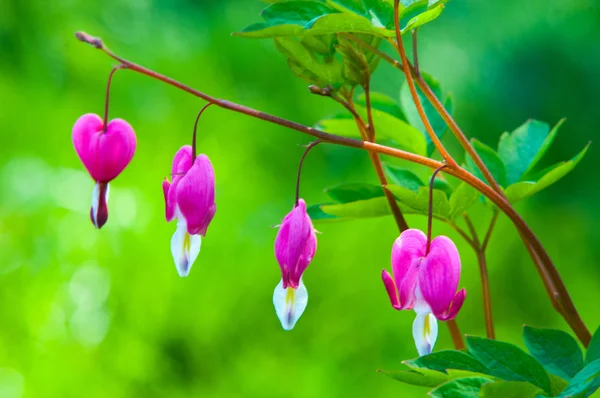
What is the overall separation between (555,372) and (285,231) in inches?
11.3

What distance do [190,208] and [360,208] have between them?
166 mm

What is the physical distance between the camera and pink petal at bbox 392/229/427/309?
728 millimetres

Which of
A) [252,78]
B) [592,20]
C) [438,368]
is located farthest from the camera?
[592,20]

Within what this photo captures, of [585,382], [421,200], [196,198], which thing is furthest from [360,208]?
[585,382]

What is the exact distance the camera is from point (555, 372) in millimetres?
759

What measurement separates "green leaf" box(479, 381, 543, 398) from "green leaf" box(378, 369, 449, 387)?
0.06 m

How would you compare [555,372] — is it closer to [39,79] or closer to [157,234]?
[157,234]

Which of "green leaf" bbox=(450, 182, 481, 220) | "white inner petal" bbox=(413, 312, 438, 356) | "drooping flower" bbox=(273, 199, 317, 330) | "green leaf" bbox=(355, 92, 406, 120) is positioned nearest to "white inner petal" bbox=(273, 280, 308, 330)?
"drooping flower" bbox=(273, 199, 317, 330)

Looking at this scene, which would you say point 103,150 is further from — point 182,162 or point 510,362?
point 510,362

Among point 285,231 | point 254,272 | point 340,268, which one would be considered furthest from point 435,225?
point 285,231

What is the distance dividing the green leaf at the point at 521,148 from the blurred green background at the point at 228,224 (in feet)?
3.62

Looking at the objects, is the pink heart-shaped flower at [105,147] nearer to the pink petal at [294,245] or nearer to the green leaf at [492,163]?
the pink petal at [294,245]

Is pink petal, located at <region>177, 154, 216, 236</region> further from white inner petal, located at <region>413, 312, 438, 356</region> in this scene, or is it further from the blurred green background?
the blurred green background

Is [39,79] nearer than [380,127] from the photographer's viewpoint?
No
